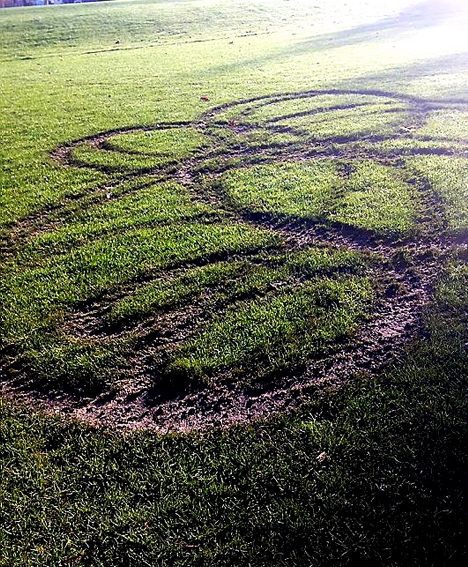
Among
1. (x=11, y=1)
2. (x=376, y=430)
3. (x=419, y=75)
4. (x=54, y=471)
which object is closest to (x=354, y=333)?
(x=376, y=430)

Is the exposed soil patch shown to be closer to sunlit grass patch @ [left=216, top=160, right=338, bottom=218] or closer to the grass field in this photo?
the grass field

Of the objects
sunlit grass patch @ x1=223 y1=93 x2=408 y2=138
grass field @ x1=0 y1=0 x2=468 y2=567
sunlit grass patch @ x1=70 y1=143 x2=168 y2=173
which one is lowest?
grass field @ x1=0 y1=0 x2=468 y2=567

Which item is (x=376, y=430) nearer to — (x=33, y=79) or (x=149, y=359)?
(x=149, y=359)

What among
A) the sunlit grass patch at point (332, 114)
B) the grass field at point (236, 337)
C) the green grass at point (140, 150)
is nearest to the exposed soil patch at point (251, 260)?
the grass field at point (236, 337)

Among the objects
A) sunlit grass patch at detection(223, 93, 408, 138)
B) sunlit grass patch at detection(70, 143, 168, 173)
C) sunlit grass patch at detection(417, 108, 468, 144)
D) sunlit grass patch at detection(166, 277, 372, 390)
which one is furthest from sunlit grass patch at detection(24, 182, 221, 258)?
sunlit grass patch at detection(417, 108, 468, 144)

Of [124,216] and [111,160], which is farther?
[111,160]

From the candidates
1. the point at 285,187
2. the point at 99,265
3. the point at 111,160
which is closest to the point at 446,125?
the point at 285,187

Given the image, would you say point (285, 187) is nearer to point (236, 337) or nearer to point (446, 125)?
point (236, 337)
